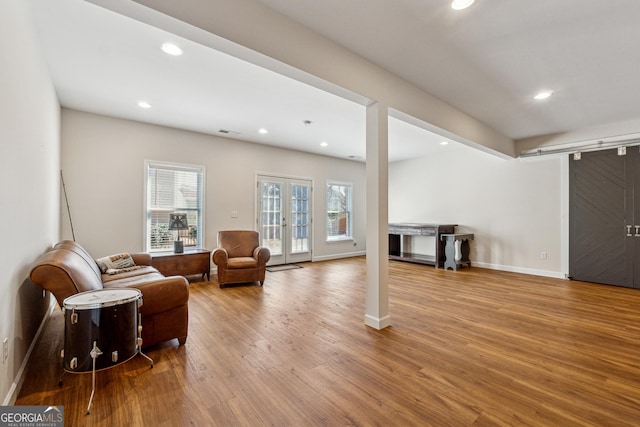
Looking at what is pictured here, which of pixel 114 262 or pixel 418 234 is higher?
pixel 418 234

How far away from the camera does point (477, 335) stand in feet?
9.13

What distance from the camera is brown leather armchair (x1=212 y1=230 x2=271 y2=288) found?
4.57m

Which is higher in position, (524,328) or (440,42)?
(440,42)

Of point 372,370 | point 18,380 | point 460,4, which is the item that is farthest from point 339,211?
point 18,380

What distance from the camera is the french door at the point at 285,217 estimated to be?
6.38 metres

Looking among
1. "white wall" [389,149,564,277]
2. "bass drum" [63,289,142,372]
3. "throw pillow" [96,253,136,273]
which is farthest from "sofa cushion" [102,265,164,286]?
"white wall" [389,149,564,277]

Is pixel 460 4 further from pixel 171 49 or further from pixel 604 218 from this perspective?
pixel 604 218

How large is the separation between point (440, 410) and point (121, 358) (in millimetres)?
2078

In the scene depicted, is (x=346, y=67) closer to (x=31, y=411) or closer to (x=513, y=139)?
(x=31, y=411)

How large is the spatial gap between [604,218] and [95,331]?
7.15 m

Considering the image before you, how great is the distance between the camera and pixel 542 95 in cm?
368

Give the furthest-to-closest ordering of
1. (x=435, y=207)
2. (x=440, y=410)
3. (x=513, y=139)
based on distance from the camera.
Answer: (x=435, y=207) < (x=513, y=139) < (x=440, y=410)

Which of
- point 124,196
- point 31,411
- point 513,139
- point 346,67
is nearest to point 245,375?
point 31,411

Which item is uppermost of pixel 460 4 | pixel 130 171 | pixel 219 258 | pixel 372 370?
pixel 460 4
